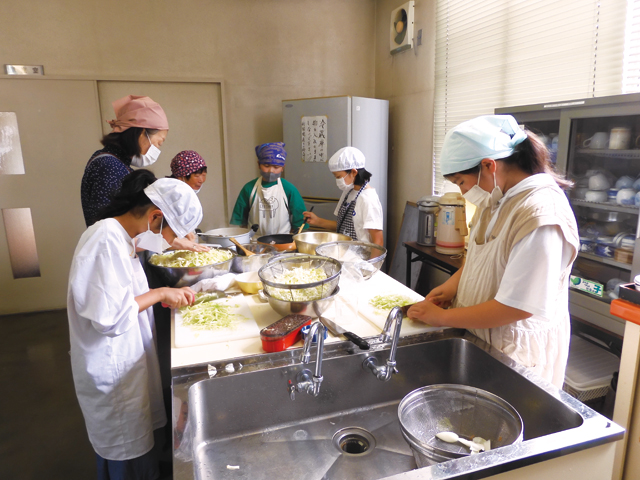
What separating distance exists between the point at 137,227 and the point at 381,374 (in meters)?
1.07

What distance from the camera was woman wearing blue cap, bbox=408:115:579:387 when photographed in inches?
48.1

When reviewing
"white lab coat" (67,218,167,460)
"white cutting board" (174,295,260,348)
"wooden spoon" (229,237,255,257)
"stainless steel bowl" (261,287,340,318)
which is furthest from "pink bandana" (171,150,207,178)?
"stainless steel bowl" (261,287,340,318)

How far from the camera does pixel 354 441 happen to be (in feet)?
4.24

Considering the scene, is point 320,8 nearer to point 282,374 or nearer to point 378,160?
point 378,160

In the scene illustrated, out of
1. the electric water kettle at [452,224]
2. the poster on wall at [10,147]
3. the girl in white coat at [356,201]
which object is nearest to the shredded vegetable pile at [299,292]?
the girl in white coat at [356,201]

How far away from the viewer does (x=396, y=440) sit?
4.20ft

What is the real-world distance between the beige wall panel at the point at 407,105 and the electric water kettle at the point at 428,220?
637 millimetres

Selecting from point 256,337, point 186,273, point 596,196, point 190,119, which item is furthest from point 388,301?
point 190,119

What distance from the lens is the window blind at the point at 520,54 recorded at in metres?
2.30

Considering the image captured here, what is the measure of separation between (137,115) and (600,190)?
99.1 inches

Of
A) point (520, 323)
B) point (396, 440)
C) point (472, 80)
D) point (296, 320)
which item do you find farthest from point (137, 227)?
point (472, 80)

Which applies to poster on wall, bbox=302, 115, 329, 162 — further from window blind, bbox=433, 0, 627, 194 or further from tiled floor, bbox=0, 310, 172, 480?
tiled floor, bbox=0, 310, 172, 480

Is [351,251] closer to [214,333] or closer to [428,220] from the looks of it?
[214,333]

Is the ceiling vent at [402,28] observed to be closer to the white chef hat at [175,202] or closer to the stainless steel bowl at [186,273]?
the stainless steel bowl at [186,273]
